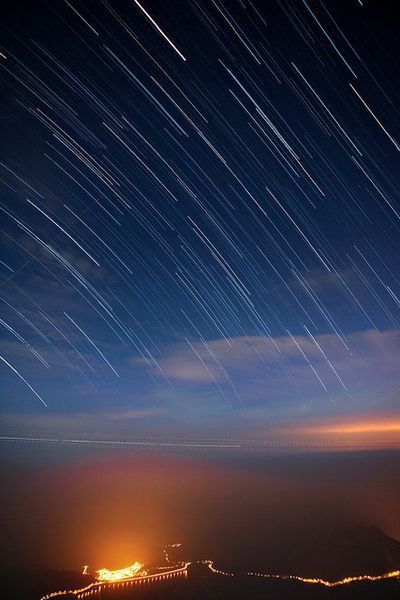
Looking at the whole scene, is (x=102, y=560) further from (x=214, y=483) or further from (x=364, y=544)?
(x=214, y=483)

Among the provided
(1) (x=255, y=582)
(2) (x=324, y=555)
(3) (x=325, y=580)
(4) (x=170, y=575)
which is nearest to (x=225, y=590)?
(1) (x=255, y=582)

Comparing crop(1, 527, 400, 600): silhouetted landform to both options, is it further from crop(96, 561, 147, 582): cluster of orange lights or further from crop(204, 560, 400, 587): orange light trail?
crop(96, 561, 147, 582): cluster of orange lights

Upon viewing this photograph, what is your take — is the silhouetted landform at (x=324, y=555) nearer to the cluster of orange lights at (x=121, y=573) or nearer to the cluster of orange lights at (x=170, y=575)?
the cluster of orange lights at (x=170, y=575)

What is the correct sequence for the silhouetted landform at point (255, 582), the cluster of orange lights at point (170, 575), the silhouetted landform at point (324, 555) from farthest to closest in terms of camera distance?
the silhouetted landform at point (324, 555)
the cluster of orange lights at point (170, 575)
the silhouetted landform at point (255, 582)

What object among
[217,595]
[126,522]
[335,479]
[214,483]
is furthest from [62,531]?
[335,479]

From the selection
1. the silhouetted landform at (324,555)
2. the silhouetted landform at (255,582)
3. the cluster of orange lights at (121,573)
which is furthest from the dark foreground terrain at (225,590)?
the cluster of orange lights at (121,573)

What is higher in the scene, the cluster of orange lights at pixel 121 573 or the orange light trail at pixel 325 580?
the cluster of orange lights at pixel 121 573

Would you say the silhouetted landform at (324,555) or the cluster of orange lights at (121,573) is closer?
the cluster of orange lights at (121,573)

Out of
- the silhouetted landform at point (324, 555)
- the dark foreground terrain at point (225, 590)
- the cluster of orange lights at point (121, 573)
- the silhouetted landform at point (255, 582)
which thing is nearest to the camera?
the dark foreground terrain at point (225, 590)

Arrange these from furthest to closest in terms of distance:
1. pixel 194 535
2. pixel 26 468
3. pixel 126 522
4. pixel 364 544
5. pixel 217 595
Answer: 1. pixel 26 468
2. pixel 126 522
3. pixel 194 535
4. pixel 364 544
5. pixel 217 595
